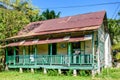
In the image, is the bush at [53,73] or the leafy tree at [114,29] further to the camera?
the leafy tree at [114,29]

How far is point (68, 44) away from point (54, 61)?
85.8 inches

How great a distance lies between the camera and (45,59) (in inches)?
869

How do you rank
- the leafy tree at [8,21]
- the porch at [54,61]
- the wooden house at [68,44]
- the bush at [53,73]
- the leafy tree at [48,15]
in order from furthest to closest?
the leafy tree at [48,15]
the leafy tree at [8,21]
the bush at [53,73]
the wooden house at [68,44]
the porch at [54,61]

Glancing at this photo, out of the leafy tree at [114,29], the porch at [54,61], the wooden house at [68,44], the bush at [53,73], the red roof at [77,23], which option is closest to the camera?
the porch at [54,61]

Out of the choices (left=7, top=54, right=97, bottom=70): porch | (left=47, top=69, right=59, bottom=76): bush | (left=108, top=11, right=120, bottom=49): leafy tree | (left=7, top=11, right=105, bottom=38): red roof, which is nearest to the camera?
(left=7, top=54, right=97, bottom=70): porch

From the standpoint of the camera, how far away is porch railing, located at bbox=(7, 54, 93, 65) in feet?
64.2

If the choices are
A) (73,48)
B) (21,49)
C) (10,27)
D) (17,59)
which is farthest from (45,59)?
(10,27)

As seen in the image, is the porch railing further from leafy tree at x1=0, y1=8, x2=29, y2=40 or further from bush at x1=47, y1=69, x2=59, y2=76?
leafy tree at x1=0, y1=8, x2=29, y2=40

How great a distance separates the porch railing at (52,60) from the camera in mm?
19562

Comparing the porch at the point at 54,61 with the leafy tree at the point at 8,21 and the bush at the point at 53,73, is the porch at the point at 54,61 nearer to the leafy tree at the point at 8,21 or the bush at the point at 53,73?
the bush at the point at 53,73

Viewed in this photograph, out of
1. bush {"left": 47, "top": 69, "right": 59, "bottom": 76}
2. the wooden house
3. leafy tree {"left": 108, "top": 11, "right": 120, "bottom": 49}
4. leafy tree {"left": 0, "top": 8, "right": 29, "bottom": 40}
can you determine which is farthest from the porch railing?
leafy tree {"left": 108, "top": 11, "right": 120, "bottom": 49}

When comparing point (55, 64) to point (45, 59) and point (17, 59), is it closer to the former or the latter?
point (45, 59)

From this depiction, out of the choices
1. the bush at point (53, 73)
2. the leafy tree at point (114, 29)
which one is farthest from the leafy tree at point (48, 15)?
the bush at point (53, 73)

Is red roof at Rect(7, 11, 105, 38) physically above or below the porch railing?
above
